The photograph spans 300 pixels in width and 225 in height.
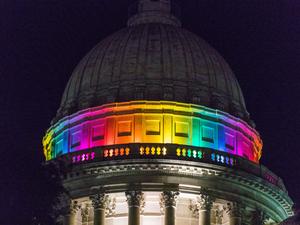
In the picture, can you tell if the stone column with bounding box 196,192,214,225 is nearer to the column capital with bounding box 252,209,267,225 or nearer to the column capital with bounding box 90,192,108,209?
the column capital with bounding box 252,209,267,225

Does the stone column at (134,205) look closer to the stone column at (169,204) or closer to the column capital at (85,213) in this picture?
the stone column at (169,204)

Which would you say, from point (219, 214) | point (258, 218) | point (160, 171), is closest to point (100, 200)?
point (160, 171)

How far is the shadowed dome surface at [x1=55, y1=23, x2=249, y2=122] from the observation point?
98938 mm

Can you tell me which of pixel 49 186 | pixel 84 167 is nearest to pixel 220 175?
pixel 84 167

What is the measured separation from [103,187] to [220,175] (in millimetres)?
7361

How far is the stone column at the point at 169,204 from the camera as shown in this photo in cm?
9294

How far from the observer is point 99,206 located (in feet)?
309

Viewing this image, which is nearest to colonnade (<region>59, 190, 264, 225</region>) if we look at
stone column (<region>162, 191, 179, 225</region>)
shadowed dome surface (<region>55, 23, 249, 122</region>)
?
stone column (<region>162, 191, 179, 225</region>)

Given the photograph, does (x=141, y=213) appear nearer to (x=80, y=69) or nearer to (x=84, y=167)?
(x=84, y=167)

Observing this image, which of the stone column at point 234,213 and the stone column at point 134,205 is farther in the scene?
the stone column at point 234,213

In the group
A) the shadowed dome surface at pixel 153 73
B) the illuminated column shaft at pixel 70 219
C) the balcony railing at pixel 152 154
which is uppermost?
the shadowed dome surface at pixel 153 73

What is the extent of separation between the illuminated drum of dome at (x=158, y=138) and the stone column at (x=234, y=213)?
2.5 inches

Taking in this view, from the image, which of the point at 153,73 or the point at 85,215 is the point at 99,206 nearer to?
the point at 85,215

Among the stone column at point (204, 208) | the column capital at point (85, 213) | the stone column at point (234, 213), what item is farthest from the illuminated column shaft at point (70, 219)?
the stone column at point (234, 213)
